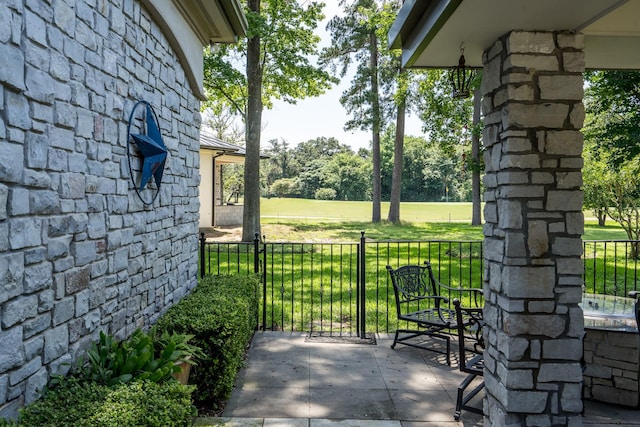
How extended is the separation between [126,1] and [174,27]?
101 cm

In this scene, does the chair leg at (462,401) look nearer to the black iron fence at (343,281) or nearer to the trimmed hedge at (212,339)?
the black iron fence at (343,281)

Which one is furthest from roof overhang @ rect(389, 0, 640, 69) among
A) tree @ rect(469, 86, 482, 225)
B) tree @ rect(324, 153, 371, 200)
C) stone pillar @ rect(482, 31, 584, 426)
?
tree @ rect(324, 153, 371, 200)

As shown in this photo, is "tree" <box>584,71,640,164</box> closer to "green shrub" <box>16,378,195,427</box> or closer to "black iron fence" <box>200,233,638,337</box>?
"black iron fence" <box>200,233,638,337</box>

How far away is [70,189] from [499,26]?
2.88m

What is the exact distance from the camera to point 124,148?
344 cm

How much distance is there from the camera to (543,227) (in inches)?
119

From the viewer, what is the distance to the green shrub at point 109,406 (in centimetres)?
209

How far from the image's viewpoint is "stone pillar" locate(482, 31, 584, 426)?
3025 millimetres

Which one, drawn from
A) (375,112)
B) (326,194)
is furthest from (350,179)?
(375,112)

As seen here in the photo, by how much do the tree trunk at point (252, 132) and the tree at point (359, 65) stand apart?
8705 mm

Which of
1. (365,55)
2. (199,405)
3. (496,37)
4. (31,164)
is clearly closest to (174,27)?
(31,164)

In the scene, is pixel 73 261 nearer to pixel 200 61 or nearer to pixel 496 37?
pixel 496 37

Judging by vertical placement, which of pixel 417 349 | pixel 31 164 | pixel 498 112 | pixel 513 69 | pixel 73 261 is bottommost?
pixel 417 349

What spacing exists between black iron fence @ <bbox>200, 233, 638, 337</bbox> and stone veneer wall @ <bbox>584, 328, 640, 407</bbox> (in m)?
1.18
